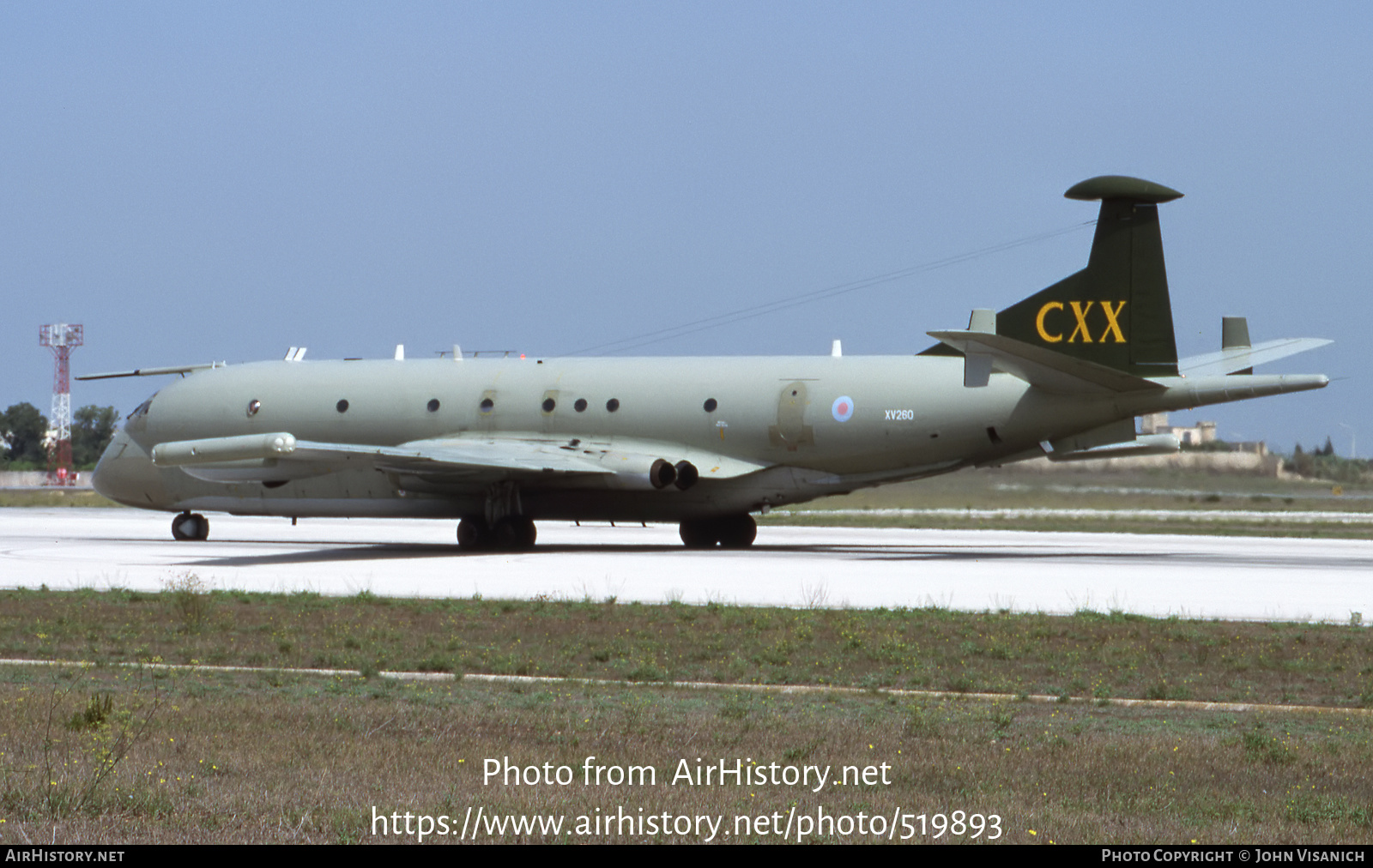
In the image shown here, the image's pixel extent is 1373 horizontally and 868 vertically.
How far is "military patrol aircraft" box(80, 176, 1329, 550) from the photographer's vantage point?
27375mm

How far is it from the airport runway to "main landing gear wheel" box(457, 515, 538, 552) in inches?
22.0

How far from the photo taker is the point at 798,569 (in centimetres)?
2558

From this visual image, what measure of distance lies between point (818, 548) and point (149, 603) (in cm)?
1628

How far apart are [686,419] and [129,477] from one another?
46.8ft

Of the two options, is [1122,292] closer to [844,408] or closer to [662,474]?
[844,408]

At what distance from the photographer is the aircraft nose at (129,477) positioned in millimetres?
35844

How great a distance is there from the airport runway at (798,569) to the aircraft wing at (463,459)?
1660mm

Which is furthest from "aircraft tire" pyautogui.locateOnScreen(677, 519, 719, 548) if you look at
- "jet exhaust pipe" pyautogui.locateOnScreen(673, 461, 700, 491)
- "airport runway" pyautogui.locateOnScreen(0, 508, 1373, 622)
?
"jet exhaust pipe" pyautogui.locateOnScreen(673, 461, 700, 491)

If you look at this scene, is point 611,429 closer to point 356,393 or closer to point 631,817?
point 356,393

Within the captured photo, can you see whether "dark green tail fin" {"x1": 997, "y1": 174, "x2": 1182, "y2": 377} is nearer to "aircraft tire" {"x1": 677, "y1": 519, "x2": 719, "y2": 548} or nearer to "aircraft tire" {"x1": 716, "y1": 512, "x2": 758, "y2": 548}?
"aircraft tire" {"x1": 716, "y1": 512, "x2": 758, "y2": 548}

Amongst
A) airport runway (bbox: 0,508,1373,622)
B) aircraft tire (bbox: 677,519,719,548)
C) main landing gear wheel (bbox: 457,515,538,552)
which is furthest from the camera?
aircraft tire (bbox: 677,519,719,548)

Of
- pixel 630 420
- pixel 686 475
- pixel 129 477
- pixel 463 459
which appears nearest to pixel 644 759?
pixel 463 459

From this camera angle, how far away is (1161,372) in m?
27.1

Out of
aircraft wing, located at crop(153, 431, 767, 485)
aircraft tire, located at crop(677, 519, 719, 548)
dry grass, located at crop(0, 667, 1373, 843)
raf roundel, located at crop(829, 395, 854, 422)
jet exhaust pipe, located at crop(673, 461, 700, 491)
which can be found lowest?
dry grass, located at crop(0, 667, 1373, 843)
